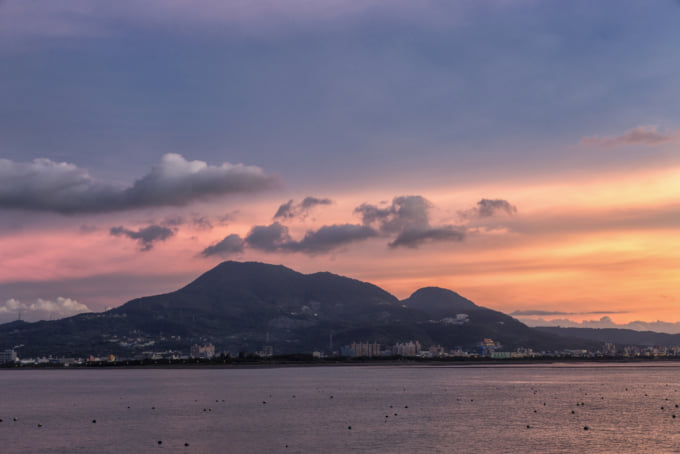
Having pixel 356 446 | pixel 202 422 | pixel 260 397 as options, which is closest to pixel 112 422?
A: pixel 202 422

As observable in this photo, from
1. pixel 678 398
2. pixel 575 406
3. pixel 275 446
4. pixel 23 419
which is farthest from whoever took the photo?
pixel 678 398

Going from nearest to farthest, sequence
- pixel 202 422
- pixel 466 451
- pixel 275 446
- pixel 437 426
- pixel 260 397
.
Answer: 1. pixel 466 451
2. pixel 275 446
3. pixel 437 426
4. pixel 202 422
5. pixel 260 397

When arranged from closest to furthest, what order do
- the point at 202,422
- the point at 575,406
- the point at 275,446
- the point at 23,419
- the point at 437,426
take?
the point at 275,446 → the point at 437,426 → the point at 202,422 → the point at 23,419 → the point at 575,406

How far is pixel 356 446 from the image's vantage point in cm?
6888

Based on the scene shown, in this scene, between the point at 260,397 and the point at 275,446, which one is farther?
the point at 260,397

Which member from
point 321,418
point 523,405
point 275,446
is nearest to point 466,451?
point 275,446

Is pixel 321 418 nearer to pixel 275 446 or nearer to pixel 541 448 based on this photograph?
pixel 275 446

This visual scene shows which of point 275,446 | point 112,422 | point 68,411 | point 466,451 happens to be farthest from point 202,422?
point 466,451

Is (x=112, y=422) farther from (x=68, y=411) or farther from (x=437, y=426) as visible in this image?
(x=437, y=426)

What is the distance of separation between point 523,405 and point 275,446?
58437 mm

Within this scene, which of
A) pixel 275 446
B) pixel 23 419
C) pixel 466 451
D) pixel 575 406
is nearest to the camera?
pixel 466 451

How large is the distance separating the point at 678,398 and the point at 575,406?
29.1 m

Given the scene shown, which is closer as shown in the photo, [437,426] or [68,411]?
[437,426]

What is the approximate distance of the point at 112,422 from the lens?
94938mm
